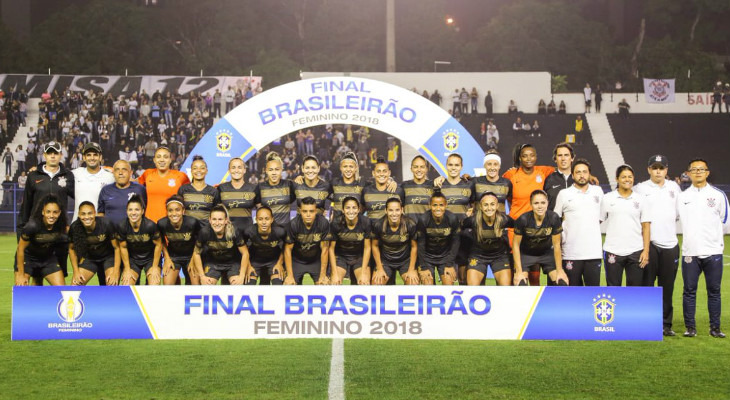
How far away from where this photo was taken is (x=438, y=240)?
1009 cm

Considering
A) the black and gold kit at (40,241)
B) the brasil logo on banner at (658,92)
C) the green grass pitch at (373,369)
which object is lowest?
the green grass pitch at (373,369)

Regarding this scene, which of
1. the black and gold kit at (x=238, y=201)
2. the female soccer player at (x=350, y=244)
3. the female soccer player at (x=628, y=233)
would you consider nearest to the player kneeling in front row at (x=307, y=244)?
the female soccer player at (x=350, y=244)

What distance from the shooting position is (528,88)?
120 feet

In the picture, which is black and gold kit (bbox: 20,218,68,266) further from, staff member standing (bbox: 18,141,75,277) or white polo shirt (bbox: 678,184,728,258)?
white polo shirt (bbox: 678,184,728,258)

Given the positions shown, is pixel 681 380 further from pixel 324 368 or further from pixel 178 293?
pixel 178 293

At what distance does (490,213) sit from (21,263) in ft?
16.9

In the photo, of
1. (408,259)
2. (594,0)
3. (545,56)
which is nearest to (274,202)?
(408,259)

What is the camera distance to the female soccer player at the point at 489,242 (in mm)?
9680

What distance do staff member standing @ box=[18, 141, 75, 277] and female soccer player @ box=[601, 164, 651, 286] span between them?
603cm

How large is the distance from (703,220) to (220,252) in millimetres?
5221

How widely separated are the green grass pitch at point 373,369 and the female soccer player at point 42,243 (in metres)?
0.72

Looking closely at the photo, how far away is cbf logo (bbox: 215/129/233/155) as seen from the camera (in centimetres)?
1417

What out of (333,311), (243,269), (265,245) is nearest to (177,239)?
(243,269)

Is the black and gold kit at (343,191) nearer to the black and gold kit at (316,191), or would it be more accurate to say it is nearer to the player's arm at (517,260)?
the black and gold kit at (316,191)
